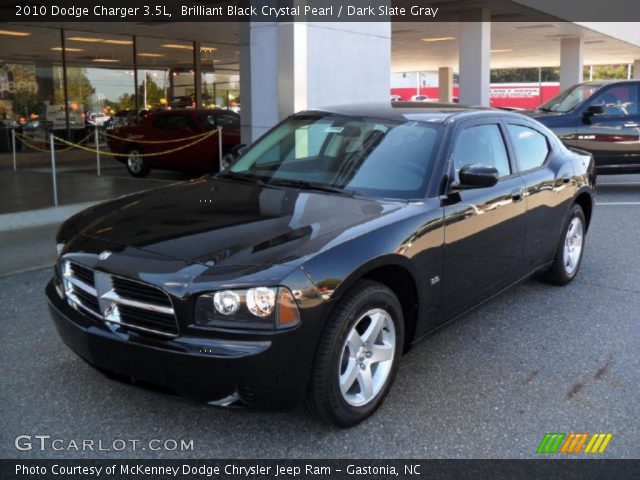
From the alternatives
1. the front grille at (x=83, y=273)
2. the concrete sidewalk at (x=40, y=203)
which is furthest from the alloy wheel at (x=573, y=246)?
the concrete sidewalk at (x=40, y=203)

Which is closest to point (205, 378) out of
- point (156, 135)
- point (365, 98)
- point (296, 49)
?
point (296, 49)

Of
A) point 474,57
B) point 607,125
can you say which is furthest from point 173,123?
point 607,125

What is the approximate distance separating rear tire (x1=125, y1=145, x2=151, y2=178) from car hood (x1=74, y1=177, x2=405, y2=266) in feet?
35.8

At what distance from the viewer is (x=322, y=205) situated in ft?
13.2

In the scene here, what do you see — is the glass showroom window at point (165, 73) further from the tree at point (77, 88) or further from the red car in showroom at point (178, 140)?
the red car in showroom at point (178, 140)

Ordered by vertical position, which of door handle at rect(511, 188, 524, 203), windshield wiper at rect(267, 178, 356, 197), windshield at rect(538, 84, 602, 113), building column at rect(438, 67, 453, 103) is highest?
building column at rect(438, 67, 453, 103)

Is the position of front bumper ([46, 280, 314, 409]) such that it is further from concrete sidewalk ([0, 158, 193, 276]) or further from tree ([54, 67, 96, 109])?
tree ([54, 67, 96, 109])

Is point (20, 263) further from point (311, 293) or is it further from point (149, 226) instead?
point (311, 293)

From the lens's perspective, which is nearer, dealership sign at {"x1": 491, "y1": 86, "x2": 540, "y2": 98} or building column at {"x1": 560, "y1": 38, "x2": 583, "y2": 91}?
building column at {"x1": 560, "y1": 38, "x2": 583, "y2": 91}

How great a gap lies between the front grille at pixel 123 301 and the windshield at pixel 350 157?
1.45 metres

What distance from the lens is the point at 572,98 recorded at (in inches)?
489

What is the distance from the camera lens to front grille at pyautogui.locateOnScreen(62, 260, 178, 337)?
3.27 m

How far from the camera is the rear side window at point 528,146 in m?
5.39

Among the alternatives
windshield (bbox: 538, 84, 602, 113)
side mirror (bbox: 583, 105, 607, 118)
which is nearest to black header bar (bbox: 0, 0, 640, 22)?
windshield (bbox: 538, 84, 602, 113)
